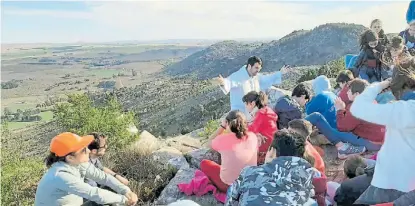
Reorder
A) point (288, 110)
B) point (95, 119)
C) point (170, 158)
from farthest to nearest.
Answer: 1. point (95, 119)
2. point (170, 158)
3. point (288, 110)

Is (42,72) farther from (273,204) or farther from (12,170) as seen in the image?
(273,204)

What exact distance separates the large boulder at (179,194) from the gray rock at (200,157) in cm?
17

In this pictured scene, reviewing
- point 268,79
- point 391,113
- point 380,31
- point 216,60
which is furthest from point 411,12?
point 216,60

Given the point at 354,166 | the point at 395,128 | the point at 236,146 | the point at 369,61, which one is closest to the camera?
the point at 395,128

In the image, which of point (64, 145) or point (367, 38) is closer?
point (64, 145)

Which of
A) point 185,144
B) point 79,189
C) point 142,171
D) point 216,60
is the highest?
point 79,189

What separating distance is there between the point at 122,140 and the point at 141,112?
3932 cm

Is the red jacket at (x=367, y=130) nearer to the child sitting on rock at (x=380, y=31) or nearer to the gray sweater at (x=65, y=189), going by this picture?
the child sitting on rock at (x=380, y=31)

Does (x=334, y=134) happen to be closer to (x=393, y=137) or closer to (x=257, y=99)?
(x=257, y=99)

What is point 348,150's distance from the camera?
6.20 metres

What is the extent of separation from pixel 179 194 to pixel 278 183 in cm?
288

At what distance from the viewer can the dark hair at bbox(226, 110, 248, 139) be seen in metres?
5.01

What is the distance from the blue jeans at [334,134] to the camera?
616 cm

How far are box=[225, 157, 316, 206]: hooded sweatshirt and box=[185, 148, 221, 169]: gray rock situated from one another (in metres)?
3.35
